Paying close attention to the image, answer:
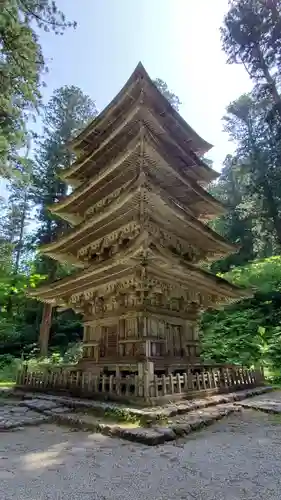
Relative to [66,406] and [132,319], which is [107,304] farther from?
[66,406]

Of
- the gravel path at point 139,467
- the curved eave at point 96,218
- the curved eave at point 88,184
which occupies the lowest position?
the gravel path at point 139,467

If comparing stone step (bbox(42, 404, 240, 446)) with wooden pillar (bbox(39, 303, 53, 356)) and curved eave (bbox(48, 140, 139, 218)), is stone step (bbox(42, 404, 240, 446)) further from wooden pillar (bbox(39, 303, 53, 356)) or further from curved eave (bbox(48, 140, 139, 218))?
wooden pillar (bbox(39, 303, 53, 356))

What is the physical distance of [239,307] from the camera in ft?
70.9

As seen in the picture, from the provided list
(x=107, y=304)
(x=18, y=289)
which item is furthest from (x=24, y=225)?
(x=107, y=304)

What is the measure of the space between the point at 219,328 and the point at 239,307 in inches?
108

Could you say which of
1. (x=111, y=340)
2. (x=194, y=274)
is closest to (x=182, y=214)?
(x=194, y=274)

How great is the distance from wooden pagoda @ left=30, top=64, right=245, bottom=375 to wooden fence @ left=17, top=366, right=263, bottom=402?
1.73 ft

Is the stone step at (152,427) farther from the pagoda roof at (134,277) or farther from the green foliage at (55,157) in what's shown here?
the green foliage at (55,157)

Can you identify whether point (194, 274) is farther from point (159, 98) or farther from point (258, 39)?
point (258, 39)

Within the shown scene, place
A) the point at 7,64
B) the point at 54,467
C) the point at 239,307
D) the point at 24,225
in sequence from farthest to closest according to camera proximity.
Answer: the point at 24,225, the point at 239,307, the point at 7,64, the point at 54,467

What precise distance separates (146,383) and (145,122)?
26.9 ft

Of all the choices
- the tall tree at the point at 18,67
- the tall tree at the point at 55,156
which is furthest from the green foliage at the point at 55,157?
the tall tree at the point at 18,67

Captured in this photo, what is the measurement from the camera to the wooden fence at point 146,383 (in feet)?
26.2

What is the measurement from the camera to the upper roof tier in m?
11.4
